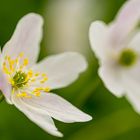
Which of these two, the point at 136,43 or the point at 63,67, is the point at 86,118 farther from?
the point at 136,43

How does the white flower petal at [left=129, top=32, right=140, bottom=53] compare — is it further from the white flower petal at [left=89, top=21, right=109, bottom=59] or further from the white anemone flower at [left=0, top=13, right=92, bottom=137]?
the white anemone flower at [left=0, top=13, right=92, bottom=137]

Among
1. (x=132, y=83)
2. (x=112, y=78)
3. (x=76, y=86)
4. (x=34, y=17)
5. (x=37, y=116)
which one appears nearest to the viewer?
(x=37, y=116)

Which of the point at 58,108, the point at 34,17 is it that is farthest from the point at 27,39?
the point at 58,108

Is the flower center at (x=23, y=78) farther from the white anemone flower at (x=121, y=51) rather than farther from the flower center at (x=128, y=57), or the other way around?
the flower center at (x=128, y=57)

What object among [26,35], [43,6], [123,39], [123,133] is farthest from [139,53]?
[26,35]

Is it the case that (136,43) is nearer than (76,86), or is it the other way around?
(136,43)

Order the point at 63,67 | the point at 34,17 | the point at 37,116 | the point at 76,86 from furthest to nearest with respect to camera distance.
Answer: the point at 76,86
the point at 63,67
the point at 34,17
the point at 37,116

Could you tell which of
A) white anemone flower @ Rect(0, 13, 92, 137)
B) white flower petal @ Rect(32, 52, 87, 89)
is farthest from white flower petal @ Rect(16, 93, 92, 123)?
white flower petal @ Rect(32, 52, 87, 89)
